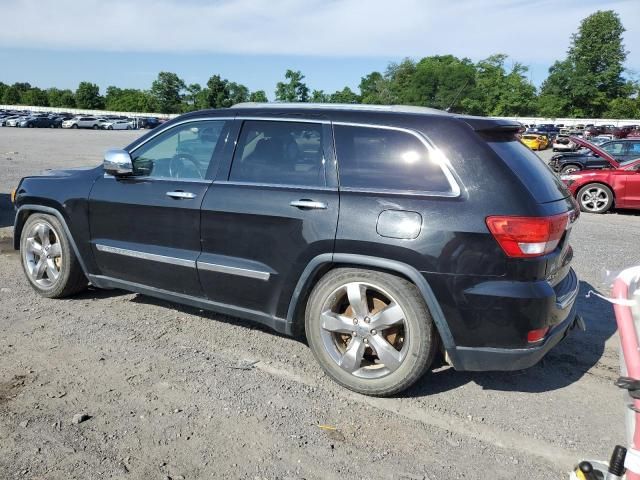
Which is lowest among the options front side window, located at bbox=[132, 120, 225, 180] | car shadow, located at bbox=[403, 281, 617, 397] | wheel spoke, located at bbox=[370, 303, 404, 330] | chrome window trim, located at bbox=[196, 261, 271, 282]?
car shadow, located at bbox=[403, 281, 617, 397]

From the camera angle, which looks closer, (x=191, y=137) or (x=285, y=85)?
(x=191, y=137)

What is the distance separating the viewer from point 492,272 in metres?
3.15

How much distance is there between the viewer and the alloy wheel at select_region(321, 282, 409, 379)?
11.3 feet

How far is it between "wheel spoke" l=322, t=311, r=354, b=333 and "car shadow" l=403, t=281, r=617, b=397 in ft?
1.89

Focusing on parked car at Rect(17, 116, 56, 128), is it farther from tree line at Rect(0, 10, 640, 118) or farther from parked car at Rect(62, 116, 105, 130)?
tree line at Rect(0, 10, 640, 118)

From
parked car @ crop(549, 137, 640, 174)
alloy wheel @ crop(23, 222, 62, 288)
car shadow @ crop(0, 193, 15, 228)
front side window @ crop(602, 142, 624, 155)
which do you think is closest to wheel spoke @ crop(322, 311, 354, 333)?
alloy wheel @ crop(23, 222, 62, 288)

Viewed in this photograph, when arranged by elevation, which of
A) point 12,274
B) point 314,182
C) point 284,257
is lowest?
point 12,274

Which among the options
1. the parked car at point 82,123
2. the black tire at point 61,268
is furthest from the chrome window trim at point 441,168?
the parked car at point 82,123

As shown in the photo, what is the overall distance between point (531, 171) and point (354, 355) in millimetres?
1616

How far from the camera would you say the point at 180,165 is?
442 centimetres

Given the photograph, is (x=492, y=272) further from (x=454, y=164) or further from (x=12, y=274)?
(x=12, y=274)

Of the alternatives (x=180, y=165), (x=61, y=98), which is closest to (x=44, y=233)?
(x=180, y=165)

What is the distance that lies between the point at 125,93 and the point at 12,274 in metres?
130

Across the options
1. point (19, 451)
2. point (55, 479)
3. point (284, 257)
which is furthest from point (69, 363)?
point (284, 257)
